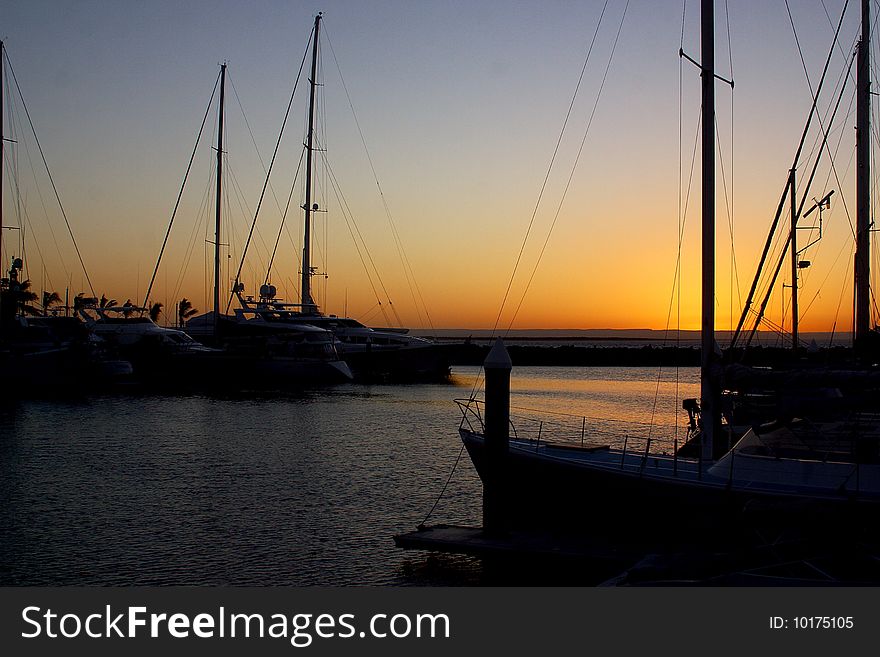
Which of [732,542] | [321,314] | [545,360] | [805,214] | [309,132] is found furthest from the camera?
[545,360]

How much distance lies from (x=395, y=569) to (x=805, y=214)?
87.1 ft

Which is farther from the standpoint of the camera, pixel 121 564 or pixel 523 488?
pixel 523 488

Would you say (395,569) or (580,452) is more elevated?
→ (580,452)

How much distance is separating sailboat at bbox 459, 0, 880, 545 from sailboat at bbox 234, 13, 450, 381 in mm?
50965

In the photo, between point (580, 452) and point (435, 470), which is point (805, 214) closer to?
point (435, 470)

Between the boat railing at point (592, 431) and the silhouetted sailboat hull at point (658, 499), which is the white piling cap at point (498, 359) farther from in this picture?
→ the boat railing at point (592, 431)

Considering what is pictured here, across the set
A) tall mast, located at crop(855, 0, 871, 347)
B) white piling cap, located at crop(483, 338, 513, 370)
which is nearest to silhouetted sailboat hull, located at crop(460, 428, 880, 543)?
white piling cap, located at crop(483, 338, 513, 370)

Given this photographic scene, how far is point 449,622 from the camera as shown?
1068cm

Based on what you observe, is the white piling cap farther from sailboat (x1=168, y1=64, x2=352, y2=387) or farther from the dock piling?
sailboat (x1=168, y1=64, x2=352, y2=387)

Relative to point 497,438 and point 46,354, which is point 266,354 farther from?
point 497,438

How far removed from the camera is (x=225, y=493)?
22.5 metres

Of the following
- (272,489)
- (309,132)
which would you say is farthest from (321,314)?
(272,489)

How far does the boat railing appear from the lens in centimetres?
3238

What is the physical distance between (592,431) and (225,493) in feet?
61.3
